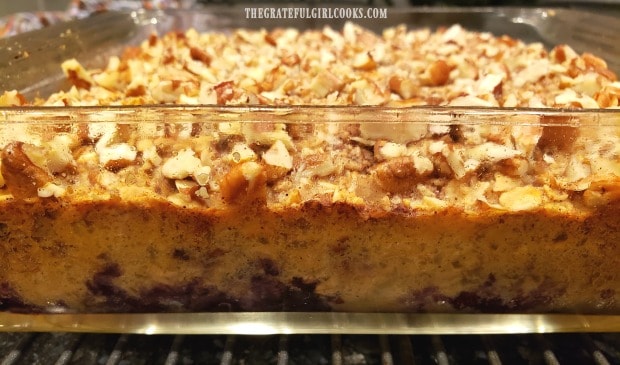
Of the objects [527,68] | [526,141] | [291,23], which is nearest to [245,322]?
[526,141]

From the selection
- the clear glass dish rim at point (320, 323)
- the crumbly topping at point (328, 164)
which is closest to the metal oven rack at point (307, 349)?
the clear glass dish rim at point (320, 323)

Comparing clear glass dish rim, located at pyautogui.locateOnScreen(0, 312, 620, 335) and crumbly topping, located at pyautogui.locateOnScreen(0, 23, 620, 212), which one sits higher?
crumbly topping, located at pyautogui.locateOnScreen(0, 23, 620, 212)

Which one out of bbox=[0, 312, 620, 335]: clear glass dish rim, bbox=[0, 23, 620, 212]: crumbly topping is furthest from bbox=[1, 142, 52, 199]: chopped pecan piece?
bbox=[0, 312, 620, 335]: clear glass dish rim

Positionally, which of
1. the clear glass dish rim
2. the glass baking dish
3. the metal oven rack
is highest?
the glass baking dish

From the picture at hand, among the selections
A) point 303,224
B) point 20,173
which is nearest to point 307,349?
point 303,224

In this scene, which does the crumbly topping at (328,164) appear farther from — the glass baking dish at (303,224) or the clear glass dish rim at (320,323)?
the clear glass dish rim at (320,323)

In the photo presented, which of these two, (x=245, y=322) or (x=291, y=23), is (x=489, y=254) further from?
(x=291, y=23)

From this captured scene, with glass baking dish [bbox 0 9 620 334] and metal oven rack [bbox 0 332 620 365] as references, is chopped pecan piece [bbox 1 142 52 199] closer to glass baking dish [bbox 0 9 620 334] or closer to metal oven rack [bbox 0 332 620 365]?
glass baking dish [bbox 0 9 620 334]
